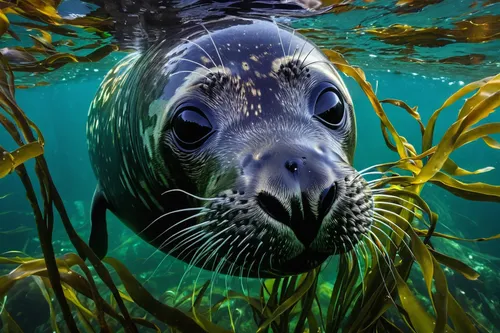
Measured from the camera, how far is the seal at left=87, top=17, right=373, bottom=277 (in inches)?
60.6

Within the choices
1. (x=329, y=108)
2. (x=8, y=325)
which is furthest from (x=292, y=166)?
(x=8, y=325)

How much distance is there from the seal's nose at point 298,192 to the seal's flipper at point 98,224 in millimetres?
2281

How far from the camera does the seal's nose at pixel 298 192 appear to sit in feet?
4.72

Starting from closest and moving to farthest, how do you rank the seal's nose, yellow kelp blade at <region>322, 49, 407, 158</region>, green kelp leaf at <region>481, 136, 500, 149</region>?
the seal's nose → green kelp leaf at <region>481, 136, 500, 149</region> → yellow kelp blade at <region>322, 49, 407, 158</region>

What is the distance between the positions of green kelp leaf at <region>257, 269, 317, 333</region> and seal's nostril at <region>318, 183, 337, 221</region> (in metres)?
1.15

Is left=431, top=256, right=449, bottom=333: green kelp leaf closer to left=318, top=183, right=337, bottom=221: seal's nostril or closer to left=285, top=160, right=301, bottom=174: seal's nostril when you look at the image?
left=318, top=183, right=337, bottom=221: seal's nostril

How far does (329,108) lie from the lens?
2.10m

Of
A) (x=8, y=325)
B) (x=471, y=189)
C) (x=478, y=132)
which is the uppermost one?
(x=478, y=132)

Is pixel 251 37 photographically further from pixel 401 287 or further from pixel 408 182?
pixel 401 287

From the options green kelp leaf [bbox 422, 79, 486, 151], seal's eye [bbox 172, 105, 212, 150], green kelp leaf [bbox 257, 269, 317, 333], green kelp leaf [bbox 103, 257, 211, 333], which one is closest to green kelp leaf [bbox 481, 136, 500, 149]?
green kelp leaf [bbox 422, 79, 486, 151]

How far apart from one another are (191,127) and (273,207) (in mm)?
767

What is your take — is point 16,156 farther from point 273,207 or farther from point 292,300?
point 292,300

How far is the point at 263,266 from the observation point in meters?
1.73

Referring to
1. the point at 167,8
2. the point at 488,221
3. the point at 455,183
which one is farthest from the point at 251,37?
the point at 488,221
